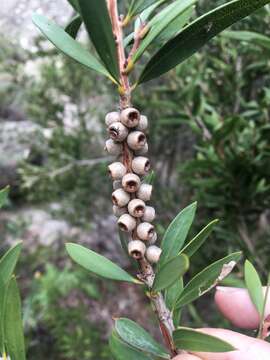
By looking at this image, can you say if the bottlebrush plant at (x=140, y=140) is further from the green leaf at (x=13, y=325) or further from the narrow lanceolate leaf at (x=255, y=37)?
the narrow lanceolate leaf at (x=255, y=37)

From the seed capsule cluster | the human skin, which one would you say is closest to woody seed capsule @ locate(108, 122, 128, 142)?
the seed capsule cluster

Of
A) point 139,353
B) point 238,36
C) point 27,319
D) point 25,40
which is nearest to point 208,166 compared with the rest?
point 238,36

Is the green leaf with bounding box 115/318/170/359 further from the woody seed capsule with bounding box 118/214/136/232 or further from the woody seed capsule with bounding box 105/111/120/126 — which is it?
the woody seed capsule with bounding box 105/111/120/126

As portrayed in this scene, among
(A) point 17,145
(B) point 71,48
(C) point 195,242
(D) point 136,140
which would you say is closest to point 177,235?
(C) point 195,242

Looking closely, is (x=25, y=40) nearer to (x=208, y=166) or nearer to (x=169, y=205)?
(x=169, y=205)

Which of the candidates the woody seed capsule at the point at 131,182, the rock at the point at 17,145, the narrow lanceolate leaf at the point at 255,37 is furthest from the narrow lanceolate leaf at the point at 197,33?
the rock at the point at 17,145

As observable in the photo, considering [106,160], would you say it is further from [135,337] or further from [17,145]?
[17,145]
